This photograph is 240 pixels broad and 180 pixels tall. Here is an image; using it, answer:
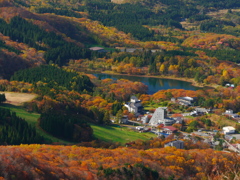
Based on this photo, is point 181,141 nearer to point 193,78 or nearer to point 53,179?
point 53,179

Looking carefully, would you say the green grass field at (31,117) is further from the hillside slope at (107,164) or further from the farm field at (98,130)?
the hillside slope at (107,164)

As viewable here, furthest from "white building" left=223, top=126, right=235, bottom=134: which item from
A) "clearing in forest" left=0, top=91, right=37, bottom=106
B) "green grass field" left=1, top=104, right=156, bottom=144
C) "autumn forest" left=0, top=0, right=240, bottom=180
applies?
"clearing in forest" left=0, top=91, right=37, bottom=106

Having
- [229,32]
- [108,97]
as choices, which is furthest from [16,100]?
[229,32]

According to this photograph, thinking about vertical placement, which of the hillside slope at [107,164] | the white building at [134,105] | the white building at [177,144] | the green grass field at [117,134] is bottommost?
the green grass field at [117,134]

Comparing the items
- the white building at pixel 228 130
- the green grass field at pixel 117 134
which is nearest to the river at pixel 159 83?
the white building at pixel 228 130

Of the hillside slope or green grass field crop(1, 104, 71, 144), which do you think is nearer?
the hillside slope

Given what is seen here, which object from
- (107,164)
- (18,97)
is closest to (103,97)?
(18,97)

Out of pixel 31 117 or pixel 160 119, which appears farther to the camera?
pixel 160 119

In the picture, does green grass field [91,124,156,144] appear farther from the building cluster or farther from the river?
the river

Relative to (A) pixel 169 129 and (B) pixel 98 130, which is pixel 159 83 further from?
(B) pixel 98 130
